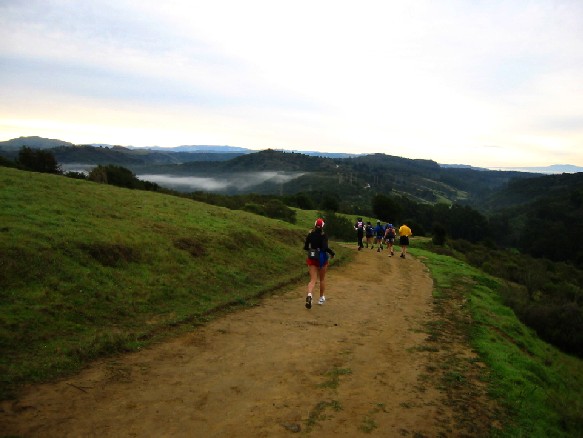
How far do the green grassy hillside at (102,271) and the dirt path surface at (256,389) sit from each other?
0.86 metres

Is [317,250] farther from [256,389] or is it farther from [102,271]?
[102,271]

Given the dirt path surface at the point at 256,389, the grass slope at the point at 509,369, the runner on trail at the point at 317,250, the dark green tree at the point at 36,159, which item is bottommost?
the grass slope at the point at 509,369

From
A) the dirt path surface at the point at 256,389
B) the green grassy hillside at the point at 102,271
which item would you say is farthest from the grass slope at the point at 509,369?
the green grassy hillside at the point at 102,271

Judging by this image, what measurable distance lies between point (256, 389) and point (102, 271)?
659cm

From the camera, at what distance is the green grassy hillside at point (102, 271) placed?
7.39 m

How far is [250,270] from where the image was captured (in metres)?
15.6

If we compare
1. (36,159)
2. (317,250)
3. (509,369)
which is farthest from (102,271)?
(36,159)

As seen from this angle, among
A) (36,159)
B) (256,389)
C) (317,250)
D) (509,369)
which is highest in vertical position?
(36,159)

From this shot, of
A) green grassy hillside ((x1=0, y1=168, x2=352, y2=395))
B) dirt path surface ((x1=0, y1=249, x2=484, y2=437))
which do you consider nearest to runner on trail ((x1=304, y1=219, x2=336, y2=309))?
dirt path surface ((x1=0, y1=249, x2=484, y2=437))

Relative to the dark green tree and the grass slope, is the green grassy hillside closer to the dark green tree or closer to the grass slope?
the grass slope

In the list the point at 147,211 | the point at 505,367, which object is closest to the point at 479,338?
the point at 505,367

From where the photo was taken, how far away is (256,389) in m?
6.25

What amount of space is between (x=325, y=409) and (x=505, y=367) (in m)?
4.63

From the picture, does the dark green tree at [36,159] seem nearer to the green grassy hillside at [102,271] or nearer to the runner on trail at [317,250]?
the green grassy hillside at [102,271]
